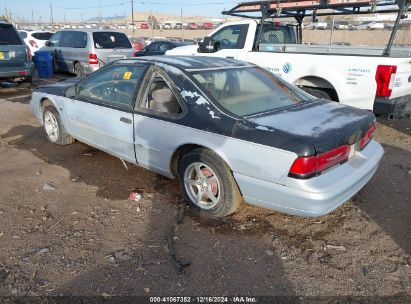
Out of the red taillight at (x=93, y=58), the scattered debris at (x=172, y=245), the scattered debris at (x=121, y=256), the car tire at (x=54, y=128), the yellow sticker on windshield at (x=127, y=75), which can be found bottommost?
the scattered debris at (x=121, y=256)

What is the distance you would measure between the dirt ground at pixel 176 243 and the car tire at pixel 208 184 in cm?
15

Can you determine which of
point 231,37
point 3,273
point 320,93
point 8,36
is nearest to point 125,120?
point 3,273

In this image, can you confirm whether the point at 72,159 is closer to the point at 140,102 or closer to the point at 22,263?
the point at 140,102

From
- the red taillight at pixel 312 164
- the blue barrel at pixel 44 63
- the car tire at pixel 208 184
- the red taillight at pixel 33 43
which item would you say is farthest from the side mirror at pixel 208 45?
the red taillight at pixel 33 43

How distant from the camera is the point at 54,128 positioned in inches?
227

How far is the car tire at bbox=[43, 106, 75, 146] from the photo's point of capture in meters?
5.58

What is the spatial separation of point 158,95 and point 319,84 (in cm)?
382

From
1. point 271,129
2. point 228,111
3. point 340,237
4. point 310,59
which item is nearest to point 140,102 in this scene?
point 228,111

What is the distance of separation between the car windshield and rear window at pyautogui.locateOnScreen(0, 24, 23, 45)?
801 cm

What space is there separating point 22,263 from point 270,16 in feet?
21.8

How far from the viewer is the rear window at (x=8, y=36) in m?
9.67

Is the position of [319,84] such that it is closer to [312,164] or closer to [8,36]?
[312,164]

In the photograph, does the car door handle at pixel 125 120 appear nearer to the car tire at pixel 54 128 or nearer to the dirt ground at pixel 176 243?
the dirt ground at pixel 176 243

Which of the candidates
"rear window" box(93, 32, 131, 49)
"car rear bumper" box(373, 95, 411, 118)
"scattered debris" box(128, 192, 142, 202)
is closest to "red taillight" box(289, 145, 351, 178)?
"scattered debris" box(128, 192, 142, 202)
